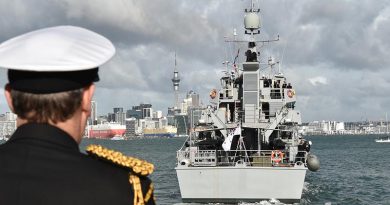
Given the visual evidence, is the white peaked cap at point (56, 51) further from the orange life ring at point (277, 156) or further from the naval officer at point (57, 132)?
the orange life ring at point (277, 156)

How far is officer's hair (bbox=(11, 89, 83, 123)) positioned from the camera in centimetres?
210

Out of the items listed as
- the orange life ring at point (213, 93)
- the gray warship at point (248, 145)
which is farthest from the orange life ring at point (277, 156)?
the orange life ring at point (213, 93)

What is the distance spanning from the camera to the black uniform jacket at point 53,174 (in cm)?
195

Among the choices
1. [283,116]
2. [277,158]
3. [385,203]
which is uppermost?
[283,116]

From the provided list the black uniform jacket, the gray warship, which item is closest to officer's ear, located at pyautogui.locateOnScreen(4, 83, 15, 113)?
the black uniform jacket

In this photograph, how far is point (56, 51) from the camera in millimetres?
1990

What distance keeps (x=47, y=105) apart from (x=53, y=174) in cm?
28

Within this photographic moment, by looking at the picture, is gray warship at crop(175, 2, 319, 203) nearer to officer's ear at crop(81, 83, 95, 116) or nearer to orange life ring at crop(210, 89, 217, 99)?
orange life ring at crop(210, 89, 217, 99)

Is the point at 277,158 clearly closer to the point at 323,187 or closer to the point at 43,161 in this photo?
the point at 323,187

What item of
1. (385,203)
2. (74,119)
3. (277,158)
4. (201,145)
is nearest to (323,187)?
(385,203)

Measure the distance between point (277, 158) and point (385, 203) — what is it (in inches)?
410

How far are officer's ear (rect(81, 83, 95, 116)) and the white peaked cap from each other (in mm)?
151

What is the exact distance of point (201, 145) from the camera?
30094mm

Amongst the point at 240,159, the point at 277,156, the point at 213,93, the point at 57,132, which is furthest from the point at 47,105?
the point at 213,93
